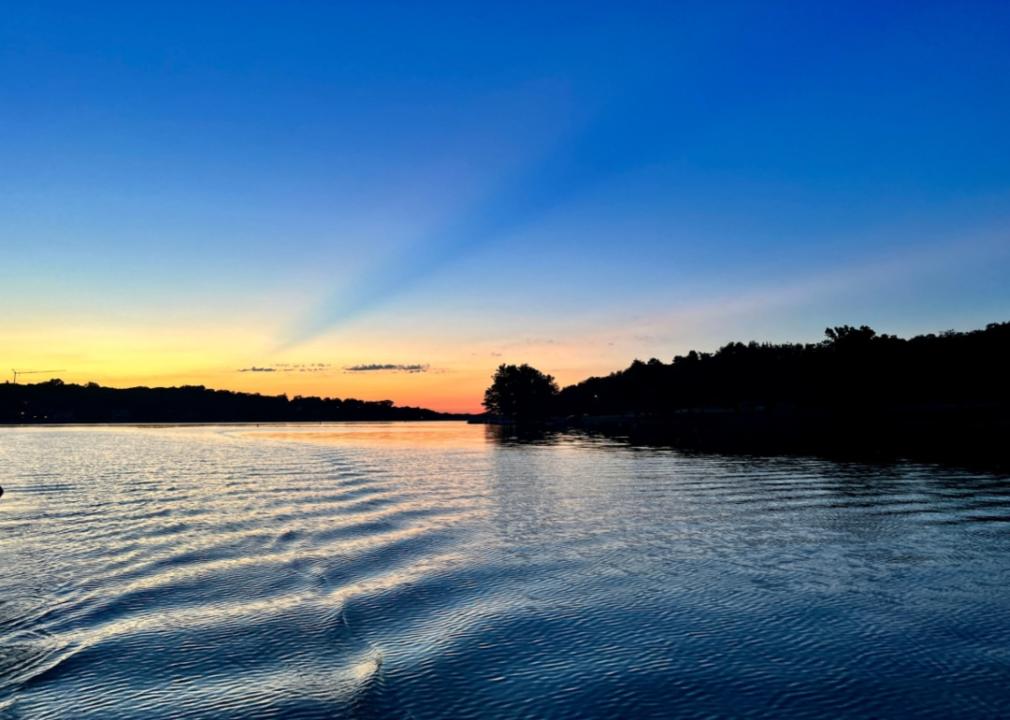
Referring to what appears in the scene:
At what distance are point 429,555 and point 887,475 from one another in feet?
111

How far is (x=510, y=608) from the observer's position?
14711mm

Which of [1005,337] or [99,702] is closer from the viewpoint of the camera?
[99,702]

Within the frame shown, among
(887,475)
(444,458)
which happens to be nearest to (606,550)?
(887,475)

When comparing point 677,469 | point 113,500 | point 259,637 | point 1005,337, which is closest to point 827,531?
point 259,637

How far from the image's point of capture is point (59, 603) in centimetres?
1494

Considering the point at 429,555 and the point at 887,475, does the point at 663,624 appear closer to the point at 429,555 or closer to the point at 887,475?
the point at 429,555

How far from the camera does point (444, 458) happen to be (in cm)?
6900

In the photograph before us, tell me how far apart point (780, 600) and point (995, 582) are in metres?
6.26

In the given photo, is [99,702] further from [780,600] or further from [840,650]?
[780,600]

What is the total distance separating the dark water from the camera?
10.1 metres

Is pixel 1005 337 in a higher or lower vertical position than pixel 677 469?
higher

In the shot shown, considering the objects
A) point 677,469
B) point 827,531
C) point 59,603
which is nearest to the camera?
point 59,603

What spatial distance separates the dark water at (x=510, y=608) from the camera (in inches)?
398

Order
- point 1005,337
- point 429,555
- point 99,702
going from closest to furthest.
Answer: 1. point 99,702
2. point 429,555
3. point 1005,337
